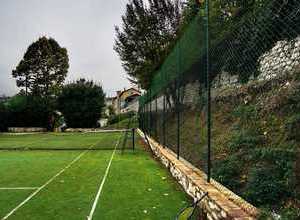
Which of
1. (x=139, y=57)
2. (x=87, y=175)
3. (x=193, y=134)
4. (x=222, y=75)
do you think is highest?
(x=139, y=57)

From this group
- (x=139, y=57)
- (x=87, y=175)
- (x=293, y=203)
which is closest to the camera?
(x=293, y=203)

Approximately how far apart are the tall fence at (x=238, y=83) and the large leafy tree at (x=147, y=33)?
18658 millimetres

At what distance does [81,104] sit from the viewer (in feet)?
160

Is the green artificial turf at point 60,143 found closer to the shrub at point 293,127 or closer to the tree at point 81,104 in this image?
the shrub at point 293,127

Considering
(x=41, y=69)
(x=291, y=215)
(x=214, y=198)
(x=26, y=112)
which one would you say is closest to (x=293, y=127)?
(x=214, y=198)

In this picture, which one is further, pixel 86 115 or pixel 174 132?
pixel 86 115

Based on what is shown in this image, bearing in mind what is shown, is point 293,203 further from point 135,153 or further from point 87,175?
point 135,153

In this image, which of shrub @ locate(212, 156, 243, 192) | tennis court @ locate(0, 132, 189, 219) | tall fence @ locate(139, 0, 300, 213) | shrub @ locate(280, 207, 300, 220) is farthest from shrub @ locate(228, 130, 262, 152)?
shrub @ locate(280, 207, 300, 220)

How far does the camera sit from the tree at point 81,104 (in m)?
48.7

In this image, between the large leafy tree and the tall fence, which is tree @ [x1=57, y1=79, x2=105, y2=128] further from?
the tall fence

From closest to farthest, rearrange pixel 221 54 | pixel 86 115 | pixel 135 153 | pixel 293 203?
pixel 293 203
pixel 221 54
pixel 135 153
pixel 86 115

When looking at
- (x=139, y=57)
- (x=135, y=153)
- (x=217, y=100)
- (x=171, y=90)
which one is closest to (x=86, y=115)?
(x=139, y=57)

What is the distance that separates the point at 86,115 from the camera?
4862 cm

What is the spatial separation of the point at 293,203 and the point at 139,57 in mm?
28554
